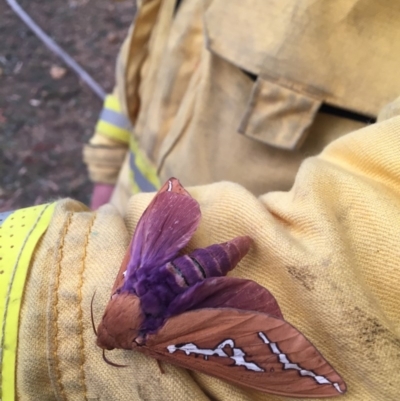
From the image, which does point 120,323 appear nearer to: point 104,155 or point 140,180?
point 140,180

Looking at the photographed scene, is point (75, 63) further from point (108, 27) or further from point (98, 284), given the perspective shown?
point (98, 284)

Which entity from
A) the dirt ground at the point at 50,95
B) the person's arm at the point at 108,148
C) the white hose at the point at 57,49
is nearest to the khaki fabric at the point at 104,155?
the person's arm at the point at 108,148

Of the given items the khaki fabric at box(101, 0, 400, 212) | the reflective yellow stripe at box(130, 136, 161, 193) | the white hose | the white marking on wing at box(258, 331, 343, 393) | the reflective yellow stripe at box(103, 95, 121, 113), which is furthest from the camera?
the white hose

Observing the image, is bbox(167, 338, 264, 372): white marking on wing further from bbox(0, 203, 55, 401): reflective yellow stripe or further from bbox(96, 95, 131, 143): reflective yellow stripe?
bbox(96, 95, 131, 143): reflective yellow stripe

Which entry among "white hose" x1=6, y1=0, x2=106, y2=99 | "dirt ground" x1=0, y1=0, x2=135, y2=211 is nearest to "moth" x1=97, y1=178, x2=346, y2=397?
"dirt ground" x1=0, y1=0, x2=135, y2=211

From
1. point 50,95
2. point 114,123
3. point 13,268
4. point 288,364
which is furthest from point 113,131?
point 288,364

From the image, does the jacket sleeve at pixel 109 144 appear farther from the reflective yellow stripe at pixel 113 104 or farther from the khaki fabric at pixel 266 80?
the khaki fabric at pixel 266 80
